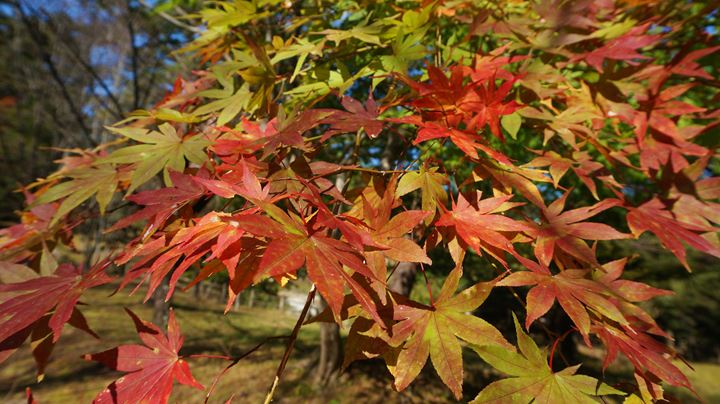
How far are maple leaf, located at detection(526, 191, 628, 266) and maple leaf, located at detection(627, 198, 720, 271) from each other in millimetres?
185

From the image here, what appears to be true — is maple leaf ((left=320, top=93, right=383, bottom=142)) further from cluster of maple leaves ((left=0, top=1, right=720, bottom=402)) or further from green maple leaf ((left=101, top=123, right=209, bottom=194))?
green maple leaf ((left=101, top=123, right=209, bottom=194))

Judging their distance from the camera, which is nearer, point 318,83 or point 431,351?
point 431,351

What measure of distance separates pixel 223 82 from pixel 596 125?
1.22 m

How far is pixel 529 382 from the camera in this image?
0.70m

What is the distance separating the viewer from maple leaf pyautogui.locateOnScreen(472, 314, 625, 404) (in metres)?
0.68

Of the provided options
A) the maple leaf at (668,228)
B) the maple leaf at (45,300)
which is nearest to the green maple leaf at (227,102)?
the maple leaf at (45,300)

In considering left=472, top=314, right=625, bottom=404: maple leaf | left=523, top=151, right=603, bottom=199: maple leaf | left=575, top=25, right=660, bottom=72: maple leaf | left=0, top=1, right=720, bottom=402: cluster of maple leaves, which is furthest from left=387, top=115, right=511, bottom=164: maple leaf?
left=575, top=25, right=660, bottom=72: maple leaf

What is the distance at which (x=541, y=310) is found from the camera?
680 mm

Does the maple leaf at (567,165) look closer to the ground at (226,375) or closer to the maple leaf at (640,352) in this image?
the maple leaf at (640,352)

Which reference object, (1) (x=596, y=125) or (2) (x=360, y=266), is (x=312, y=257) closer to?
(2) (x=360, y=266)

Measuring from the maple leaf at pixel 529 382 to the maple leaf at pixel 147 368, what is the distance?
22.2 inches

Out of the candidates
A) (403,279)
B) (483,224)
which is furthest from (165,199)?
(403,279)

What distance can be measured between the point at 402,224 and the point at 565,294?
1.22 ft

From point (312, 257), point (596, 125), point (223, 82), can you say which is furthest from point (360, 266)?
point (596, 125)
